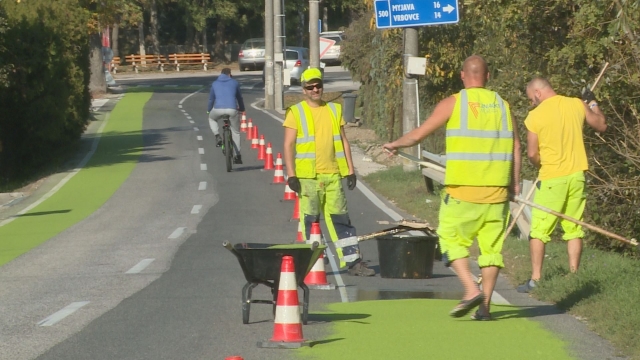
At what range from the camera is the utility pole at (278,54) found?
42344 mm

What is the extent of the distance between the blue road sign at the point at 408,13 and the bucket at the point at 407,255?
9614 millimetres

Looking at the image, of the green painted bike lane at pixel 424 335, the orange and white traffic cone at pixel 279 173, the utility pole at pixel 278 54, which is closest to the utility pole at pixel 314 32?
the utility pole at pixel 278 54

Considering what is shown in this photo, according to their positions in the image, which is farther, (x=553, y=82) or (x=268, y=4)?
(x=268, y=4)

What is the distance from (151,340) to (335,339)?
1319 millimetres

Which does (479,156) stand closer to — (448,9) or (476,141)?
(476,141)

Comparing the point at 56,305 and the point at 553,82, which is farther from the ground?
the point at 553,82

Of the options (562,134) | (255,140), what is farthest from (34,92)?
(562,134)

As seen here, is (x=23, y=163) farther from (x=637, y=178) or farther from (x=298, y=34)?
(x=298, y=34)

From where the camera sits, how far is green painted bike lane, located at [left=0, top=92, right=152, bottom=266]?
16469 mm

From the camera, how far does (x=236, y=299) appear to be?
34.2 feet

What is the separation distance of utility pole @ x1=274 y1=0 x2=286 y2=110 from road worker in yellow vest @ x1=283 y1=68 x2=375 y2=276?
31.1 meters

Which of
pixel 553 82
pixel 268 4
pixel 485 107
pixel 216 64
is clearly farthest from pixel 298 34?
pixel 485 107

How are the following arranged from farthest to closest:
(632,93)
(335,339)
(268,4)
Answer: (268,4) < (632,93) < (335,339)

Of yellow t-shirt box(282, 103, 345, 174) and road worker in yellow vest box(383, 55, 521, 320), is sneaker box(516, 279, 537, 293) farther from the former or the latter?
yellow t-shirt box(282, 103, 345, 174)
